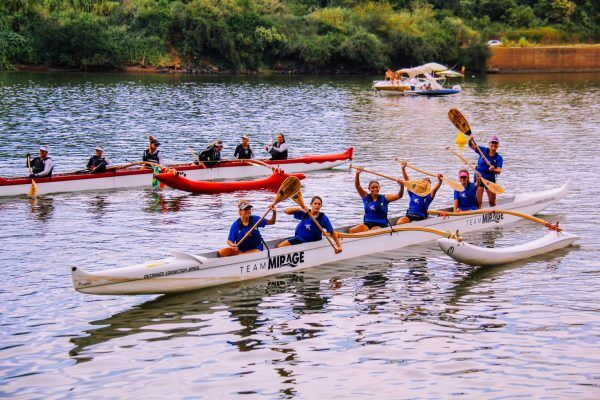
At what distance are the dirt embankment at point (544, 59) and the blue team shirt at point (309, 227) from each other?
92.2 metres

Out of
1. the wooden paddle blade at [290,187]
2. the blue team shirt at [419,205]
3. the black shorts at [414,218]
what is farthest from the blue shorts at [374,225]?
the wooden paddle blade at [290,187]

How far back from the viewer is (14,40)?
88.8 m

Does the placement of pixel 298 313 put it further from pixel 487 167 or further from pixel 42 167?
pixel 42 167

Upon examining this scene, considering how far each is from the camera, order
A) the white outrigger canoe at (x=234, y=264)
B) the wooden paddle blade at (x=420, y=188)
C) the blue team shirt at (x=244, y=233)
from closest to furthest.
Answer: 1. the white outrigger canoe at (x=234, y=264)
2. the blue team shirt at (x=244, y=233)
3. the wooden paddle blade at (x=420, y=188)

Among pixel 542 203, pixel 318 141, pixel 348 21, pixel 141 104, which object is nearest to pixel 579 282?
pixel 542 203

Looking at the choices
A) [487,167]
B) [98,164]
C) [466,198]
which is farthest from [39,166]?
[487,167]

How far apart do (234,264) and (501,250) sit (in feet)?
22.9

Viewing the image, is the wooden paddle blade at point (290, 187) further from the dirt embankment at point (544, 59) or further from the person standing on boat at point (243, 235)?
the dirt embankment at point (544, 59)

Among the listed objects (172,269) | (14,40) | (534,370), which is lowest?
(534,370)

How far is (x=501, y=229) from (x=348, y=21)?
281 ft

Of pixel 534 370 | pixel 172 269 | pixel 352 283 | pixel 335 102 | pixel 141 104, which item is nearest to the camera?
pixel 534 370

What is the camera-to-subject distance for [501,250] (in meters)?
22.8

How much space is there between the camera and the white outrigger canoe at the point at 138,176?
99.5ft

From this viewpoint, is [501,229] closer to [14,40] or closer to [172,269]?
[172,269]
